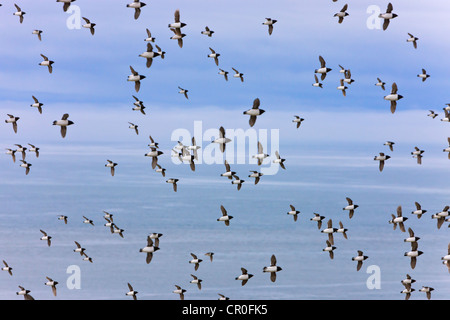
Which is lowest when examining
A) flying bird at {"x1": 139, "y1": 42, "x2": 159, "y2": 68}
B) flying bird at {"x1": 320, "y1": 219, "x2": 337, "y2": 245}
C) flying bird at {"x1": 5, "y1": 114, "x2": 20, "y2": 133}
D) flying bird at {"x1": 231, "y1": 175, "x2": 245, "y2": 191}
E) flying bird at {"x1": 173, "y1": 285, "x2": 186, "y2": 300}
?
flying bird at {"x1": 173, "y1": 285, "x2": 186, "y2": 300}

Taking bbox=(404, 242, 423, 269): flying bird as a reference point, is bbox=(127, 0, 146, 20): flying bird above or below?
above

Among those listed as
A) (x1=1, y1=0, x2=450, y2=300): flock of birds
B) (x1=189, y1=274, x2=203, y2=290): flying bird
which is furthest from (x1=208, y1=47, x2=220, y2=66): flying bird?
(x1=189, y1=274, x2=203, y2=290): flying bird

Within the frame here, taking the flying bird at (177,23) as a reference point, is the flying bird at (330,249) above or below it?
below

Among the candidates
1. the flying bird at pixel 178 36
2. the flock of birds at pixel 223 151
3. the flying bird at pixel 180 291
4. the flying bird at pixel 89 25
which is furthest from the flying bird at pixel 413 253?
the flying bird at pixel 89 25

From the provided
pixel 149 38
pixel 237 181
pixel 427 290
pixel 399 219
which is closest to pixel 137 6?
pixel 149 38

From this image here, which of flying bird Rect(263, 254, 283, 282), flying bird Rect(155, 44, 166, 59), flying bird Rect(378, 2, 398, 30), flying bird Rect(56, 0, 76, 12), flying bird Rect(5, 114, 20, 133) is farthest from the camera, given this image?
flying bird Rect(155, 44, 166, 59)

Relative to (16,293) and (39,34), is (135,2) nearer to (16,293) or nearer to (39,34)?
(39,34)

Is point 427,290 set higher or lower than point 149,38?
lower

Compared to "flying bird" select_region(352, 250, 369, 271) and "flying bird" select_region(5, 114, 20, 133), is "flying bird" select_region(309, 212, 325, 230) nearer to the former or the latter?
"flying bird" select_region(352, 250, 369, 271)

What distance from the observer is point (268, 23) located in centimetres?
6116

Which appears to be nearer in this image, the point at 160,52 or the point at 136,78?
the point at 136,78

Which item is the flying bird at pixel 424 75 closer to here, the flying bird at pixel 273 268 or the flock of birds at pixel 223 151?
the flock of birds at pixel 223 151

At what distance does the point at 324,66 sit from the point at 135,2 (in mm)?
15154

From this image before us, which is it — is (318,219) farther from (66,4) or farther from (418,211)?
(66,4)
